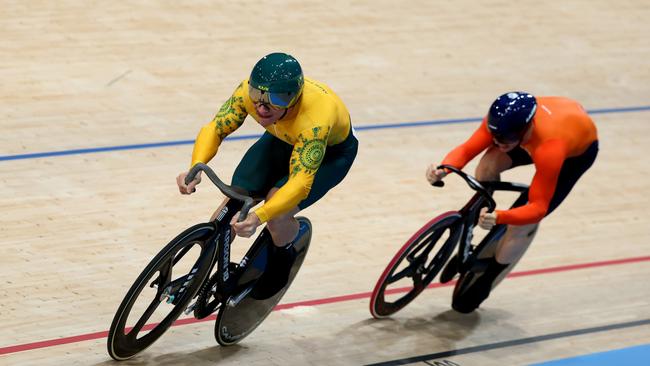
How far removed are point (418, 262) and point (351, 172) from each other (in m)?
1.77

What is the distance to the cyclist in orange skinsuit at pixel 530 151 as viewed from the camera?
4.09 metres

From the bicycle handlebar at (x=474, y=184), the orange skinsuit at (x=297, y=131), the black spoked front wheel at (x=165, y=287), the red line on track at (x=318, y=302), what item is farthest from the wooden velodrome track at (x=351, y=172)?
the orange skinsuit at (x=297, y=131)

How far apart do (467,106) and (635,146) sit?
1241 millimetres

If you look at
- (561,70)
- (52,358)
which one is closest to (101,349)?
(52,358)

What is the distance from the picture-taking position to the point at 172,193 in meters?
5.68

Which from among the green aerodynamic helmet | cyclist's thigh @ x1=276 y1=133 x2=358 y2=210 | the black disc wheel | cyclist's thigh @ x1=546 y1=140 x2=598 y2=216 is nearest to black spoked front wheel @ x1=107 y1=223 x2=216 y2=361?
the black disc wheel

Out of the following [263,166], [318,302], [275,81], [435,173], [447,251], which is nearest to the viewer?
[275,81]

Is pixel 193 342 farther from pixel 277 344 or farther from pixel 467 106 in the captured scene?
pixel 467 106

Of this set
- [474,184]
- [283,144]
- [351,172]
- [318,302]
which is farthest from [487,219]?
[351,172]

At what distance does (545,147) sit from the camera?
4.14 meters

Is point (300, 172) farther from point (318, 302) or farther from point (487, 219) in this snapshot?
point (318, 302)

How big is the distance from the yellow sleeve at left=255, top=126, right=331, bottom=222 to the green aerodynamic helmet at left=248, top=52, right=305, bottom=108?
0.15m

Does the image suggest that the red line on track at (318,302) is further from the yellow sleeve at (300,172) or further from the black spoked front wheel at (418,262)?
the yellow sleeve at (300,172)

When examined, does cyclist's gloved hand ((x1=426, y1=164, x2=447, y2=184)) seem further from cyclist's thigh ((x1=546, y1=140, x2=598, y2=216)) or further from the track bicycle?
cyclist's thigh ((x1=546, y1=140, x2=598, y2=216))
